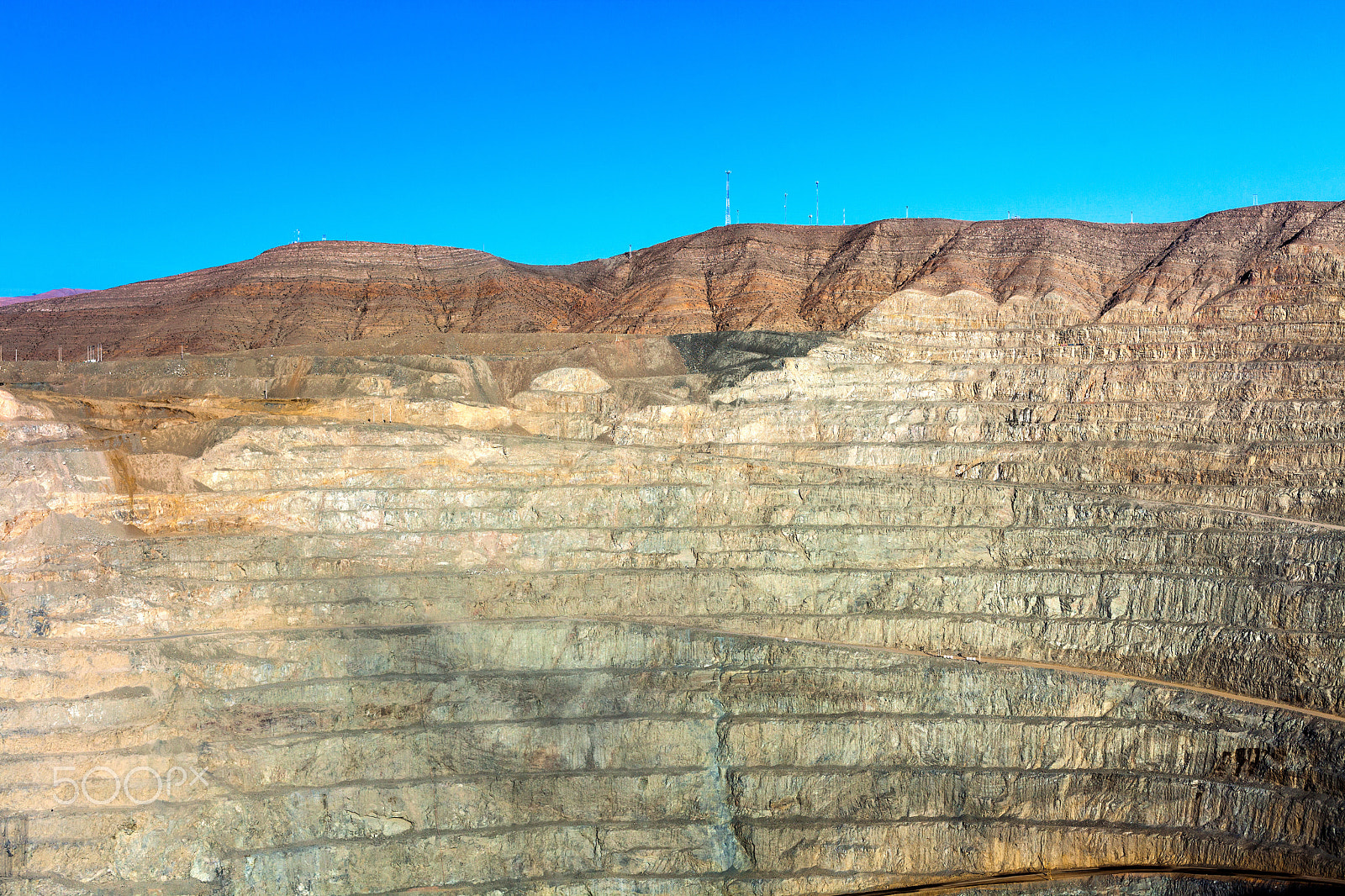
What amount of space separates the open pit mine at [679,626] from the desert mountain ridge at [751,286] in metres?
5.59

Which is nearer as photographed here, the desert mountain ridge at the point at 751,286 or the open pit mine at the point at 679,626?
the open pit mine at the point at 679,626

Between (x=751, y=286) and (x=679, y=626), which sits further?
(x=751, y=286)

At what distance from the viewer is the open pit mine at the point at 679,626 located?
27.9 m

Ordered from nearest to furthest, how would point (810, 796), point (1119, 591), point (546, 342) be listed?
point (810, 796) → point (1119, 591) → point (546, 342)

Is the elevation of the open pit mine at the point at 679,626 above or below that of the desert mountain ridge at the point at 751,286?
below

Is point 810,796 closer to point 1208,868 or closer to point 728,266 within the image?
point 1208,868

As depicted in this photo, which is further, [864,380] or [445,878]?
[864,380]

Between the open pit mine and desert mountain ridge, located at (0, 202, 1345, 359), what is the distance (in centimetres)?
559

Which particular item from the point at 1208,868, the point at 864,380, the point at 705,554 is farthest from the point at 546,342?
the point at 1208,868

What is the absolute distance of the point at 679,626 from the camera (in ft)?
106

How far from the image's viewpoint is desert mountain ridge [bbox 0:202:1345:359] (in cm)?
5141

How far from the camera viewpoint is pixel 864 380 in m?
45.6

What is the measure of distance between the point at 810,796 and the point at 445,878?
9.48 metres

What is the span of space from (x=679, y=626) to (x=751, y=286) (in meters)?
28.1
